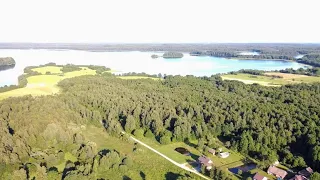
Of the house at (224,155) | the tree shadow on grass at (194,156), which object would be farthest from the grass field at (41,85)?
the house at (224,155)

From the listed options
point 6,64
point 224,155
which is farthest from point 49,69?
point 224,155

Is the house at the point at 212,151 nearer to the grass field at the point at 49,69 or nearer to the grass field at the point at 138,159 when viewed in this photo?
the grass field at the point at 138,159

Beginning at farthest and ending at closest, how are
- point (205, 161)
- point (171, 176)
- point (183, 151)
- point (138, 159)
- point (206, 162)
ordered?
point (183, 151) → point (138, 159) → point (205, 161) → point (206, 162) → point (171, 176)

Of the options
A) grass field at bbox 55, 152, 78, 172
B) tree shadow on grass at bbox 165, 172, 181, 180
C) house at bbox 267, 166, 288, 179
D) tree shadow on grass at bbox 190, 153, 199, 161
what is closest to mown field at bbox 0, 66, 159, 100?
grass field at bbox 55, 152, 78, 172

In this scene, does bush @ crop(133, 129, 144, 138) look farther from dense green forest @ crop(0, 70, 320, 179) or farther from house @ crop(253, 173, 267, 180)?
house @ crop(253, 173, 267, 180)

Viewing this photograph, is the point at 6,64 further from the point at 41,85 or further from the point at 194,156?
the point at 194,156
